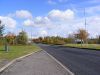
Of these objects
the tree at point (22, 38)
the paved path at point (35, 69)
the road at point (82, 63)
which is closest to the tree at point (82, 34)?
the tree at point (22, 38)

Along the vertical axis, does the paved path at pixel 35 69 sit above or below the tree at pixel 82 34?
below

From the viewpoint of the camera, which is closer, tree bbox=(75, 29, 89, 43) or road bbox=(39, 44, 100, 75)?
road bbox=(39, 44, 100, 75)

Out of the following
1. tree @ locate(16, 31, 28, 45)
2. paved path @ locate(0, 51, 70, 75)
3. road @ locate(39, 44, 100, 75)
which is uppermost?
tree @ locate(16, 31, 28, 45)

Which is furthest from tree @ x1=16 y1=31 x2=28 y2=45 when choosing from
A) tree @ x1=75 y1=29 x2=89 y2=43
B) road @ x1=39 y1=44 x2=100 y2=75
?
road @ x1=39 y1=44 x2=100 y2=75

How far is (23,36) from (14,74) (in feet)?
344

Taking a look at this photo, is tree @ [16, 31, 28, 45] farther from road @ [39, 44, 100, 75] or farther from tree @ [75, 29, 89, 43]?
road @ [39, 44, 100, 75]

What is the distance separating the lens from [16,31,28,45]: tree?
119688 millimetres

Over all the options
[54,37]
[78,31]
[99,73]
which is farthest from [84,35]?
[99,73]

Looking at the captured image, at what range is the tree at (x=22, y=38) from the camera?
120 m

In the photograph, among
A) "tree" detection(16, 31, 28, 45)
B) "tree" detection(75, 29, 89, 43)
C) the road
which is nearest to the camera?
the road

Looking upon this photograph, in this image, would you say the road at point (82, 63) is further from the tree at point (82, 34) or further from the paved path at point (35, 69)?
the tree at point (82, 34)

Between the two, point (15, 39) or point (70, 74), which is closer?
point (70, 74)

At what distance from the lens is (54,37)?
19038 cm

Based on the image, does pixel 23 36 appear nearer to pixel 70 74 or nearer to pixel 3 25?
pixel 3 25
